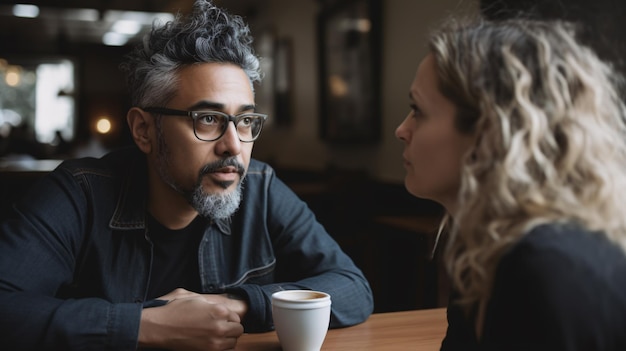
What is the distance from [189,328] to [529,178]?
0.73 metres

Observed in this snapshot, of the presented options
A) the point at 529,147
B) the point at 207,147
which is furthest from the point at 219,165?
the point at 529,147

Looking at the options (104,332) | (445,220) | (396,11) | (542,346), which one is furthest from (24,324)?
(396,11)

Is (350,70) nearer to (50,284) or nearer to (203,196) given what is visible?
(203,196)

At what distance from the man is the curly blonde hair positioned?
605mm

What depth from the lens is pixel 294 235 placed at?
176 centimetres

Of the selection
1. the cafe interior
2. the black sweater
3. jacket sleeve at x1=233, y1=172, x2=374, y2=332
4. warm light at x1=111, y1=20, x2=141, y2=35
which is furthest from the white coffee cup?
warm light at x1=111, y1=20, x2=141, y2=35

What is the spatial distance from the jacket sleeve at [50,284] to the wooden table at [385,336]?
0.86 ft

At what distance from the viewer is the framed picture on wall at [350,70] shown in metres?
4.42

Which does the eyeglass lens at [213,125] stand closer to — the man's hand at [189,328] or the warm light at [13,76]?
the man's hand at [189,328]

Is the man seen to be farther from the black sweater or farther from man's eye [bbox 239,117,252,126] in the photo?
the black sweater

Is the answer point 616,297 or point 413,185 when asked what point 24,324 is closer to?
point 413,185

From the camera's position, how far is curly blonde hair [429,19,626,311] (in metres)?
0.85

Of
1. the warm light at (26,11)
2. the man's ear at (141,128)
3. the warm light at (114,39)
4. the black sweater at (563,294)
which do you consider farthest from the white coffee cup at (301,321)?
the warm light at (114,39)

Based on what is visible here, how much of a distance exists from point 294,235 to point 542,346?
1065 mm
